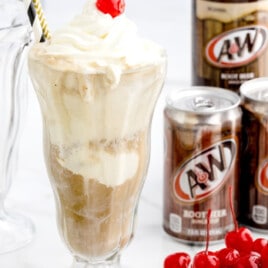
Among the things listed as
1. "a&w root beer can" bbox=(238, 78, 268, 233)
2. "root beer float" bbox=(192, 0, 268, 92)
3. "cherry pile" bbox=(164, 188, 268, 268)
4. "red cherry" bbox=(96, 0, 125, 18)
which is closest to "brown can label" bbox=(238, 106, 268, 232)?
"a&w root beer can" bbox=(238, 78, 268, 233)

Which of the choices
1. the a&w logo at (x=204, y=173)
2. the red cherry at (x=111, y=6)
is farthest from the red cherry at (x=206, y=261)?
the red cherry at (x=111, y=6)

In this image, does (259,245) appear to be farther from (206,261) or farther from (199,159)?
(199,159)

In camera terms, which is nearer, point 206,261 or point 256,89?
point 206,261

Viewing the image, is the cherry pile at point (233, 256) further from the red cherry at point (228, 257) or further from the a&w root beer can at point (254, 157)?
the a&w root beer can at point (254, 157)

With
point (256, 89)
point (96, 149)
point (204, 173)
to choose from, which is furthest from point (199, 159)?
point (96, 149)

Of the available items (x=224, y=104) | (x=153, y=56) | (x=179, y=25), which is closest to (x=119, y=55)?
(x=153, y=56)

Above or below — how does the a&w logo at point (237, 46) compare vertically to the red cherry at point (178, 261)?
above
